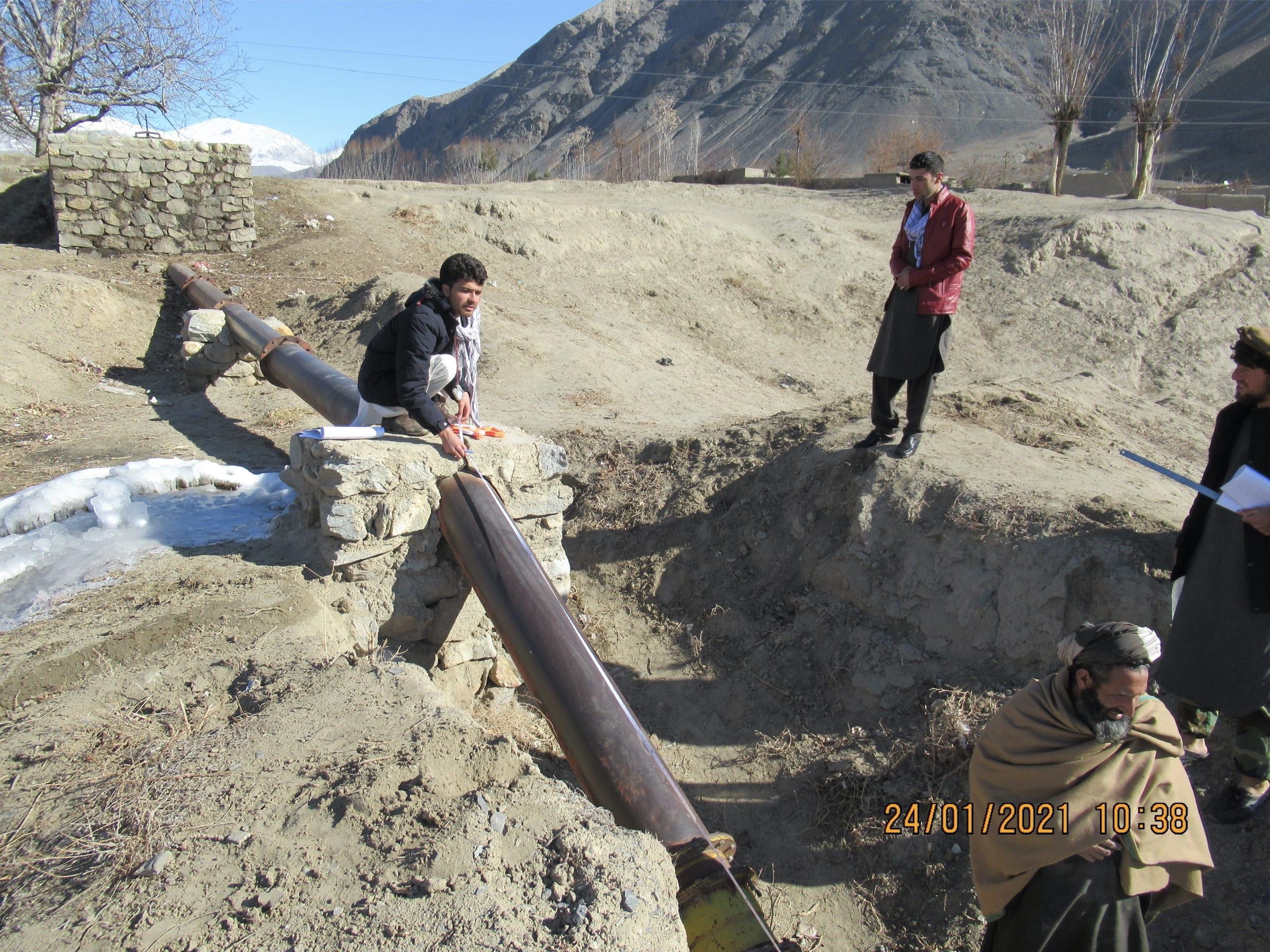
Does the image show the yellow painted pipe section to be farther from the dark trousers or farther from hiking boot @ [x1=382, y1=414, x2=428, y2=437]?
the dark trousers

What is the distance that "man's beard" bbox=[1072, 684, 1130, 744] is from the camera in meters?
2.08

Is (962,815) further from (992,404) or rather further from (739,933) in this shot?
(992,404)

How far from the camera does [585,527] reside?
5.65 metres

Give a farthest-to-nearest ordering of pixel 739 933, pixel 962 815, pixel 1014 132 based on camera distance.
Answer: pixel 1014 132
pixel 962 815
pixel 739 933

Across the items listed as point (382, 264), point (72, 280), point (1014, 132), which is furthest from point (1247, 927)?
point (1014, 132)

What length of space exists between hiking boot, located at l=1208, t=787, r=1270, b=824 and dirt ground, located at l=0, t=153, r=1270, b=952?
0.23ft

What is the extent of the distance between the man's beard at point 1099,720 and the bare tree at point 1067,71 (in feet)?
58.2

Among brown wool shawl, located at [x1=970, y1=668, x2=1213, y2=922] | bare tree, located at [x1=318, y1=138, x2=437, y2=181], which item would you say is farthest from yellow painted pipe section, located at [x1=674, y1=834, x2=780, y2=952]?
bare tree, located at [x1=318, y1=138, x2=437, y2=181]

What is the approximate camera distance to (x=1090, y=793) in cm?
208

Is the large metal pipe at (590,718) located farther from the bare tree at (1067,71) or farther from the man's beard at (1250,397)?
the bare tree at (1067,71)

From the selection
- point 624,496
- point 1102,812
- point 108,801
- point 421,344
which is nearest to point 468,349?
point 421,344

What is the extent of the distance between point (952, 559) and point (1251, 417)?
5.35 ft

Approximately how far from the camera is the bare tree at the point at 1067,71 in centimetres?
1677

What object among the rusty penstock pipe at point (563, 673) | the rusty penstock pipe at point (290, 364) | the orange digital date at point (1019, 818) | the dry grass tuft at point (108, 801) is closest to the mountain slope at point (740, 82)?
the rusty penstock pipe at point (290, 364)
